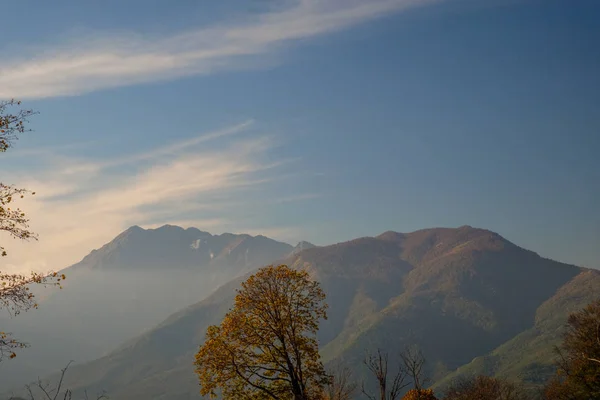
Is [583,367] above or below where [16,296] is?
below

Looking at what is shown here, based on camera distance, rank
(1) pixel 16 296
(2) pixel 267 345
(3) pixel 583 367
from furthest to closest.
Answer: (3) pixel 583 367 < (2) pixel 267 345 < (1) pixel 16 296

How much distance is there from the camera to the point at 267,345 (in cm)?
3409

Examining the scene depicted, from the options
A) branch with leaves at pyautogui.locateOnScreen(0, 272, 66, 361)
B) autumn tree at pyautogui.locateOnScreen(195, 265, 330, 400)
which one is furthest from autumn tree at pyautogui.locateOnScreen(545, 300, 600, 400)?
branch with leaves at pyautogui.locateOnScreen(0, 272, 66, 361)

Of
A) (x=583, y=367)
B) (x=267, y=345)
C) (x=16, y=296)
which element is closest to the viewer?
(x=16, y=296)

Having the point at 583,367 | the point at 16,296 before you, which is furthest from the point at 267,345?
the point at 583,367

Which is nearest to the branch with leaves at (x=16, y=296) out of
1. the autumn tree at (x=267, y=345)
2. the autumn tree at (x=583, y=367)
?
the autumn tree at (x=267, y=345)

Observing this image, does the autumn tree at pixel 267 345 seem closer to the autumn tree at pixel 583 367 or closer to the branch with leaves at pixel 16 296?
the branch with leaves at pixel 16 296

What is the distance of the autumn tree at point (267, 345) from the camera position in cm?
3294

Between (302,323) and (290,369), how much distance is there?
10.2 ft

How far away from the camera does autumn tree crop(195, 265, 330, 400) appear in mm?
32938

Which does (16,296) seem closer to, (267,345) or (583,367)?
(267,345)

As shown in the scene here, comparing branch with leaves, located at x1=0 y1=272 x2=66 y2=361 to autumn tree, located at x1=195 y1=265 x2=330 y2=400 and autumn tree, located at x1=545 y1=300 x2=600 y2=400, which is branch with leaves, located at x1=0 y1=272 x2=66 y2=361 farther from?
autumn tree, located at x1=545 y1=300 x2=600 y2=400

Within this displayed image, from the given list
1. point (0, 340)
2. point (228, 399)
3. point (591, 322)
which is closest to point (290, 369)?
point (228, 399)

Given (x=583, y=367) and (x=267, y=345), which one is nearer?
(x=267, y=345)
